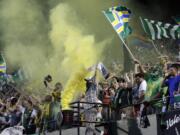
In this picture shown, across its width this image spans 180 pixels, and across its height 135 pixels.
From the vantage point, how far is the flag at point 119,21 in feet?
45.5

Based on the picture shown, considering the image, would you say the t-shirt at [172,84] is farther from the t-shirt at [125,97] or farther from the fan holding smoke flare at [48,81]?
the fan holding smoke flare at [48,81]

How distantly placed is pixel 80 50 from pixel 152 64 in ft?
13.7

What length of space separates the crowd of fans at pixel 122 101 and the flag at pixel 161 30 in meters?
1.52

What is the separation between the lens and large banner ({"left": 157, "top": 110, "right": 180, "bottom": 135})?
9.98m

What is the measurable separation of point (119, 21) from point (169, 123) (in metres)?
4.50

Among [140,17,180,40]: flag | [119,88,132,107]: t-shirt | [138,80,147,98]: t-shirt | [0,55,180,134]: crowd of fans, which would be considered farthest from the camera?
[140,17,180,40]: flag

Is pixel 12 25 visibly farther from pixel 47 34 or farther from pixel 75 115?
pixel 75 115

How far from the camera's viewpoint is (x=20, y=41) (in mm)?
19375

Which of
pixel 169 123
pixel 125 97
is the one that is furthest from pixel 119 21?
pixel 169 123

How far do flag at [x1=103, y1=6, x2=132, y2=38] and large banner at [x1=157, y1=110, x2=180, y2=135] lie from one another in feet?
13.6

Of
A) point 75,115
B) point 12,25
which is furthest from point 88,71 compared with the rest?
point 12,25

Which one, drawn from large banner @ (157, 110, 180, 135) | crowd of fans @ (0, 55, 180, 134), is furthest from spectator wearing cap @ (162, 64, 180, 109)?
large banner @ (157, 110, 180, 135)

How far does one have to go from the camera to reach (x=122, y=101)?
1161 centimetres

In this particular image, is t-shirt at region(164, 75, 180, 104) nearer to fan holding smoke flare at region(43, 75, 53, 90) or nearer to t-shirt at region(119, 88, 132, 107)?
t-shirt at region(119, 88, 132, 107)
